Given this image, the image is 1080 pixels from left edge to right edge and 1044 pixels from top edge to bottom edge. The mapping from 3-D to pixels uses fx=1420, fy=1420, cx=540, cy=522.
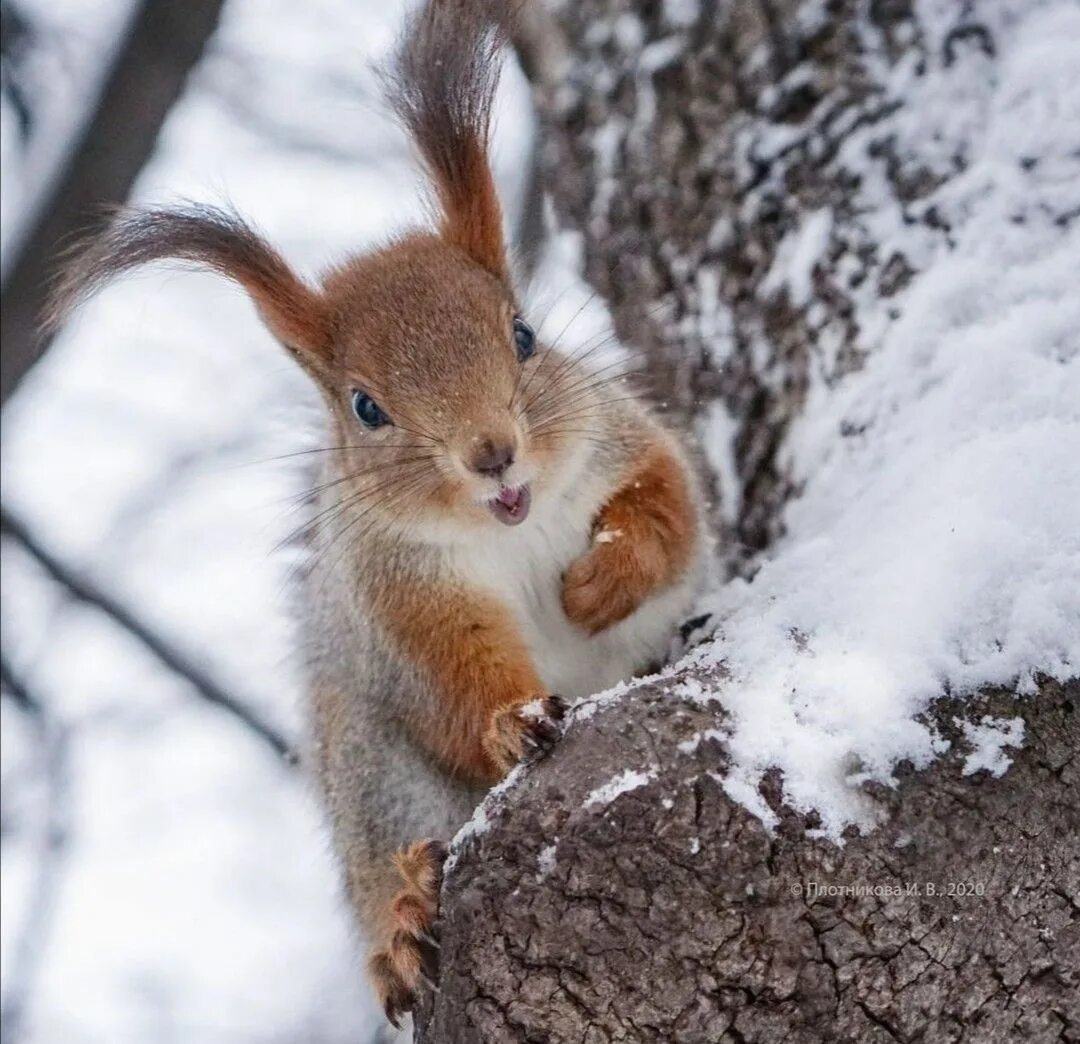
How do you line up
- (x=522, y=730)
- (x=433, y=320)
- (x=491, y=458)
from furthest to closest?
(x=433, y=320) < (x=491, y=458) < (x=522, y=730)

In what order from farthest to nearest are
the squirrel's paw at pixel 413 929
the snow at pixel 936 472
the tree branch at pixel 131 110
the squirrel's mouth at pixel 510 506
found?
the tree branch at pixel 131 110 < the squirrel's mouth at pixel 510 506 < the squirrel's paw at pixel 413 929 < the snow at pixel 936 472

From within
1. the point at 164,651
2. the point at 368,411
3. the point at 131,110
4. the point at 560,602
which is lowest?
the point at 164,651

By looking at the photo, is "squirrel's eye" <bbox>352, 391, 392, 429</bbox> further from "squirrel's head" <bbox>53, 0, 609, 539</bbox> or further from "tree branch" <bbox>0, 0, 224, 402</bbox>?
"tree branch" <bbox>0, 0, 224, 402</bbox>

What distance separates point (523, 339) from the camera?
2.19 m

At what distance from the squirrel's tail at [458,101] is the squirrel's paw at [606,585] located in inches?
20.2

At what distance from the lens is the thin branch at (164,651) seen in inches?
135

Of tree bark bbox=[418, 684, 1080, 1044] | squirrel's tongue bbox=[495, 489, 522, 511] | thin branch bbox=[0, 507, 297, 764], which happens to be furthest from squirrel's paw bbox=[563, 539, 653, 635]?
thin branch bbox=[0, 507, 297, 764]

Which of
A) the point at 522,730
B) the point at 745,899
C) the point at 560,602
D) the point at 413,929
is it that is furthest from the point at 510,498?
the point at 745,899

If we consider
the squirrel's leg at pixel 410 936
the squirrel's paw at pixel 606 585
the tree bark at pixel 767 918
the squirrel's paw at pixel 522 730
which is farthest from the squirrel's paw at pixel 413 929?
the squirrel's paw at pixel 606 585

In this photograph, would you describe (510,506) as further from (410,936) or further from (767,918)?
(767,918)

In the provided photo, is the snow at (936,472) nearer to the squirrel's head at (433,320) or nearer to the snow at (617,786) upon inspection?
the snow at (617,786)

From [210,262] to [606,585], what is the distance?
2.60ft

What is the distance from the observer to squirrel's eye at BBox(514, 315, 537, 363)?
2174mm

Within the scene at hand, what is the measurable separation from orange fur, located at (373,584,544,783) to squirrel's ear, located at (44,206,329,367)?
18.2 inches
